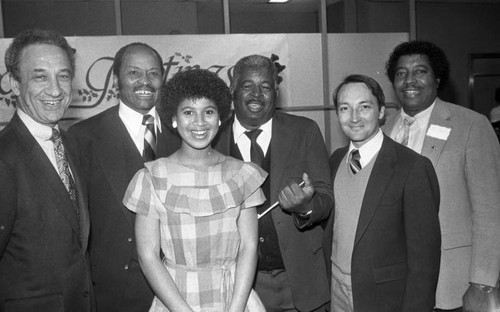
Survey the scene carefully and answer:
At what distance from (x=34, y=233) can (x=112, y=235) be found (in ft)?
1.94

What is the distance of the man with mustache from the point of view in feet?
9.24

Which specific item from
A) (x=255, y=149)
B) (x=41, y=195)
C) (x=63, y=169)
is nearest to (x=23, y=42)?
(x=63, y=169)

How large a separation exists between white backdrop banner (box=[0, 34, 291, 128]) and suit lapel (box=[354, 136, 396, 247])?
12.0ft

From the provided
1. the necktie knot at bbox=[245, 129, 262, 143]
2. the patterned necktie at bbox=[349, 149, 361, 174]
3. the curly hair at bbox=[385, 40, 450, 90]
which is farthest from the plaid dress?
the curly hair at bbox=[385, 40, 450, 90]

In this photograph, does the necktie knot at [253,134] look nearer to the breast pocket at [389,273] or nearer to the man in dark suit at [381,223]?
the man in dark suit at [381,223]

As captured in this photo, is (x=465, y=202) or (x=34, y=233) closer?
(x=34, y=233)

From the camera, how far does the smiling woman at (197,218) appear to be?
2.35 meters

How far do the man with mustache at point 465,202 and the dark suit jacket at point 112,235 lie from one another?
5.49 feet

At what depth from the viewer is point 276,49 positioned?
6.33 metres

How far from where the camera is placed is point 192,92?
2.45m

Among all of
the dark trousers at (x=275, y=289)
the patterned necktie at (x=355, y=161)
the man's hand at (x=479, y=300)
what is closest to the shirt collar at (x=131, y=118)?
the dark trousers at (x=275, y=289)

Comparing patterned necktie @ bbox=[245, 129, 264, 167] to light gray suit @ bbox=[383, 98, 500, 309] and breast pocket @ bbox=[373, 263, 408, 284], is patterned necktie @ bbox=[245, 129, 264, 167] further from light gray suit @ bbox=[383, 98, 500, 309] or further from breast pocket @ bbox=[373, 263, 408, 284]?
light gray suit @ bbox=[383, 98, 500, 309]

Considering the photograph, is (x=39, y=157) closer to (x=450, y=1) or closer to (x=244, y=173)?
(x=244, y=173)

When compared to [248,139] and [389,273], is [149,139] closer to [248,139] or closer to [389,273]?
[248,139]
